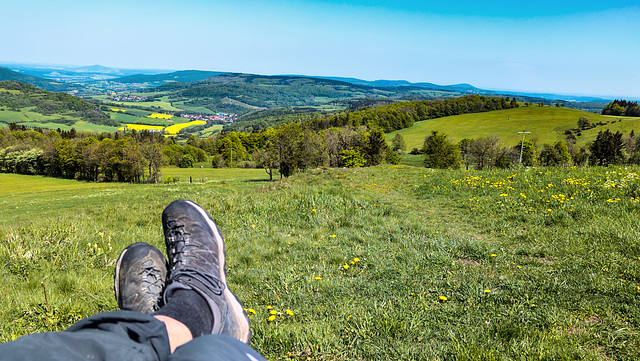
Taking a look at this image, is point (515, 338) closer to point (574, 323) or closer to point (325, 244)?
point (574, 323)

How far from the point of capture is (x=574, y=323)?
8.96 ft

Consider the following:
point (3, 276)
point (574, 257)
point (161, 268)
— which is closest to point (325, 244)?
point (161, 268)

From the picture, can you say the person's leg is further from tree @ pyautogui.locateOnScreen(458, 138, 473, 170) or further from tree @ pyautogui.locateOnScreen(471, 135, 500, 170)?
tree @ pyautogui.locateOnScreen(458, 138, 473, 170)

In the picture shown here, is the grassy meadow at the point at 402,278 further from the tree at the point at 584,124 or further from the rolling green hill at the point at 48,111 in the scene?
the rolling green hill at the point at 48,111

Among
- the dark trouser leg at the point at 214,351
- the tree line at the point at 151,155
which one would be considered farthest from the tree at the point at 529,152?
the dark trouser leg at the point at 214,351

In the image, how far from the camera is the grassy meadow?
2.56 metres

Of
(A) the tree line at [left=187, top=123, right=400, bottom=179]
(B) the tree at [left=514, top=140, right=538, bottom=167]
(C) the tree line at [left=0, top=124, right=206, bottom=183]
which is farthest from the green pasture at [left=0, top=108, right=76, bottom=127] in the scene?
(B) the tree at [left=514, top=140, right=538, bottom=167]

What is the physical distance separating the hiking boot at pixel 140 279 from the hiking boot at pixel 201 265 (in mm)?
125

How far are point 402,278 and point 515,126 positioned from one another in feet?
340

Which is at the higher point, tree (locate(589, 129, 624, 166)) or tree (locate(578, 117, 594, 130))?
tree (locate(578, 117, 594, 130))

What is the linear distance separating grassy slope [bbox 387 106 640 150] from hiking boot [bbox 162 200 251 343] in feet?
269

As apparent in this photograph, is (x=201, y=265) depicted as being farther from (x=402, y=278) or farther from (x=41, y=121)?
(x=41, y=121)

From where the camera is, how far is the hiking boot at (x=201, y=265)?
86.0 inches

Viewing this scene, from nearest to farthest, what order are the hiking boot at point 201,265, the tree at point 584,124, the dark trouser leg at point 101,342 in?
the dark trouser leg at point 101,342 → the hiking boot at point 201,265 → the tree at point 584,124
